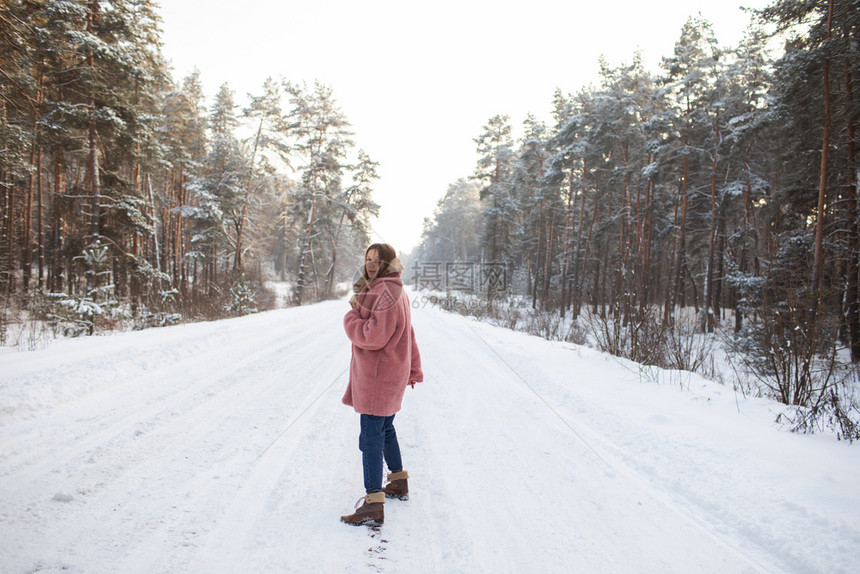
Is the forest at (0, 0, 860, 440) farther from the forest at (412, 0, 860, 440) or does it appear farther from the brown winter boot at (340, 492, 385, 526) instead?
the brown winter boot at (340, 492, 385, 526)

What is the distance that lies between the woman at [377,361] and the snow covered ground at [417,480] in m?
0.19

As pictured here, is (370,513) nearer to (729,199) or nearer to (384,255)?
(384,255)

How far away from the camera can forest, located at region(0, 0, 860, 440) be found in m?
7.65

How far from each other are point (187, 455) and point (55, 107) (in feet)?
41.8

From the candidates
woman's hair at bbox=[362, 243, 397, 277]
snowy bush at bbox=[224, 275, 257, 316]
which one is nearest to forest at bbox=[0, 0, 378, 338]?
snowy bush at bbox=[224, 275, 257, 316]

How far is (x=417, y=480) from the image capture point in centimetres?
320

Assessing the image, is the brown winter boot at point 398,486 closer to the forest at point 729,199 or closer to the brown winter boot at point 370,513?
the brown winter boot at point 370,513

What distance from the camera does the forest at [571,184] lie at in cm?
765

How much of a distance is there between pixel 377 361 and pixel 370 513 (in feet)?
3.38

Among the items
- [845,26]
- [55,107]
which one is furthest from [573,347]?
[55,107]

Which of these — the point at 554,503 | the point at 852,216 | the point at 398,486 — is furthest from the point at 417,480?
the point at 852,216

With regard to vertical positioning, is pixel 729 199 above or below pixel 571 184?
below

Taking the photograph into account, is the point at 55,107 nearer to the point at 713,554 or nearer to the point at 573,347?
the point at 573,347

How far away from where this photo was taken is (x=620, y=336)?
8.77 m
